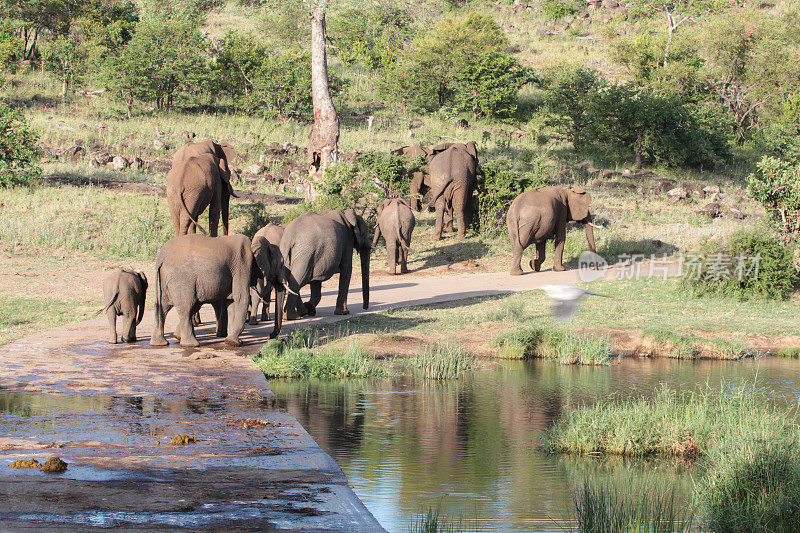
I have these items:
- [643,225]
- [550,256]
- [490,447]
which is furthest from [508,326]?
[643,225]

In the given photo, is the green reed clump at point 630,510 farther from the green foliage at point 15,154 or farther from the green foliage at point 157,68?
the green foliage at point 157,68

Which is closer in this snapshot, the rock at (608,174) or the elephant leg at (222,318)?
the elephant leg at (222,318)

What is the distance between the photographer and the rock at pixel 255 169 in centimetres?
3050

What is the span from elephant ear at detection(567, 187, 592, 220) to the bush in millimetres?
2504

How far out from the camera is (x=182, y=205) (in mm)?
16688

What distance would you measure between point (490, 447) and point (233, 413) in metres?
2.39

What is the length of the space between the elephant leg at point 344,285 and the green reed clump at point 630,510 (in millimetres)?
7198

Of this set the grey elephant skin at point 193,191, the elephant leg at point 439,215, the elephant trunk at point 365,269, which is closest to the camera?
the elephant trunk at point 365,269

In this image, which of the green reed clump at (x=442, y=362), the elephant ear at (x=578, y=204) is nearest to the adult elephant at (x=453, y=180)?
the elephant ear at (x=578, y=204)

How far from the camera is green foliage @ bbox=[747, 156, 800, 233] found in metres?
19.8

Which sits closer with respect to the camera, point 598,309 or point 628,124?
point 598,309

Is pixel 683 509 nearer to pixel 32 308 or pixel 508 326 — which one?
pixel 508 326

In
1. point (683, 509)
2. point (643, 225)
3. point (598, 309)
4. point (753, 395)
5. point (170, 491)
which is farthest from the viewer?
point (643, 225)

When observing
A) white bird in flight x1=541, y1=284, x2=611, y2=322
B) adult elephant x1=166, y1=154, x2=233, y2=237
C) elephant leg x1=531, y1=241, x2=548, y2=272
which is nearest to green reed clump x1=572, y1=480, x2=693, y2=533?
white bird in flight x1=541, y1=284, x2=611, y2=322
